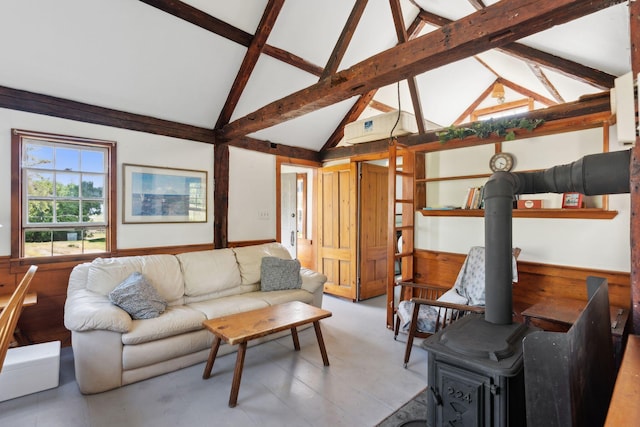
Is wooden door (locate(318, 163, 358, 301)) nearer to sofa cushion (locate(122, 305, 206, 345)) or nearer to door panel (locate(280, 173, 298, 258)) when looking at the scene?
door panel (locate(280, 173, 298, 258))

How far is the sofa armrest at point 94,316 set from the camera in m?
2.32

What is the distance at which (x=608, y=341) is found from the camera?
1.75 m

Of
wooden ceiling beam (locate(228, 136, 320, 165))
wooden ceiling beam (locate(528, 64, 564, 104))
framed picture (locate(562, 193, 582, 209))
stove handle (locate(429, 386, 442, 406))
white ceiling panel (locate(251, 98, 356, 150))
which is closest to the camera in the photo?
stove handle (locate(429, 386, 442, 406))

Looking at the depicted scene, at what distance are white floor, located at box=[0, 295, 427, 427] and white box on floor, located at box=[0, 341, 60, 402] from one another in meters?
0.06

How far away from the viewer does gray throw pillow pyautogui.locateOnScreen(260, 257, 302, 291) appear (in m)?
3.70

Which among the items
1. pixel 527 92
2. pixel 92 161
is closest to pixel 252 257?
pixel 92 161

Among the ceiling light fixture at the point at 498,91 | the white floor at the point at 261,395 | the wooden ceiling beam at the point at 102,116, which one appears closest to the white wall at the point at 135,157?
the wooden ceiling beam at the point at 102,116

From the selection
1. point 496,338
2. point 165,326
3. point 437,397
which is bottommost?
point 437,397

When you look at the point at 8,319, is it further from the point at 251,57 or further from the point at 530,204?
the point at 530,204

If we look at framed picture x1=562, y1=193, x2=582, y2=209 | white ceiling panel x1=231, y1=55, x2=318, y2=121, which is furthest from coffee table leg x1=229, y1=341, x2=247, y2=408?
framed picture x1=562, y1=193, x2=582, y2=209

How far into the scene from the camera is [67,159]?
314 centimetres

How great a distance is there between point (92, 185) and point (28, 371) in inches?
68.1

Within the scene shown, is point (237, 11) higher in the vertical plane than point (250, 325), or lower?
higher

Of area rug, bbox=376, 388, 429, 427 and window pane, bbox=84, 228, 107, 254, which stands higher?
window pane, bbox=84, 228, 107, 254
